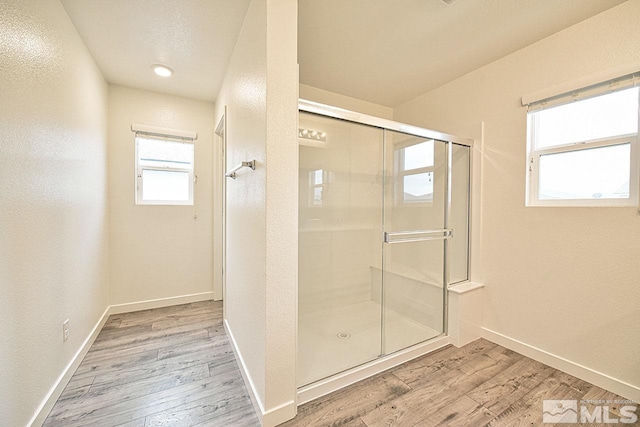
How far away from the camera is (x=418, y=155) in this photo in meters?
2.31

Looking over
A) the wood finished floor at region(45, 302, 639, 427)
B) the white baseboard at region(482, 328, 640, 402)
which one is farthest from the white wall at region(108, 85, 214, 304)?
the white baseboard at region(482, 328, 640, 402)

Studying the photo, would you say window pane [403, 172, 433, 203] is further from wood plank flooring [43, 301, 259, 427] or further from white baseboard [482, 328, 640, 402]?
wood plank flooring [43, 301, 259, 427]

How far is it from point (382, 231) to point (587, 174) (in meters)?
1.45

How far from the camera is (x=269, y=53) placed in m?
1.25

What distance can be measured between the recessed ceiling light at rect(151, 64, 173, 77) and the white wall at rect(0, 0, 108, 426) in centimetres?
46

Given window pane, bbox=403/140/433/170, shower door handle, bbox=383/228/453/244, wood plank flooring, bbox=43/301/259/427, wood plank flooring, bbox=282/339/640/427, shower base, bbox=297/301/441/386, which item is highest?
window pane, bbox=403/140/433/170

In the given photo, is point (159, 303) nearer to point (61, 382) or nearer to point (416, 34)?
point (61, 382)

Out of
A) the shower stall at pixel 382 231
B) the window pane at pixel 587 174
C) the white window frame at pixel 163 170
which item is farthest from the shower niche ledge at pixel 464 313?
the white window frame at pixel 163 170

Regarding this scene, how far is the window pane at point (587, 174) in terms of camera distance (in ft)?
5.23

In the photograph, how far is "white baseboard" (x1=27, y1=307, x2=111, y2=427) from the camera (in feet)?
4.21

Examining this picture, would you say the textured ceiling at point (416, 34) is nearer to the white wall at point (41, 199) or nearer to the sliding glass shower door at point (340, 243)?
the sliding glass shower door at point (340, 243)

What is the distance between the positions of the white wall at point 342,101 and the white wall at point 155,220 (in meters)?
1.24

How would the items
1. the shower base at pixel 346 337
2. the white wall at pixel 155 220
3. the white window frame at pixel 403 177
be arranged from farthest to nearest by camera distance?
1. the white wall at pixel 155 220
2. the white window frame at pixel 403 177
3. the shower base at pixel 346 337

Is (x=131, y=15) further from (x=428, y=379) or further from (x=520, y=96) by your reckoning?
(x=428, y=379)
